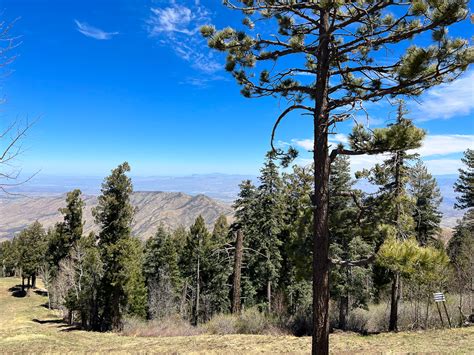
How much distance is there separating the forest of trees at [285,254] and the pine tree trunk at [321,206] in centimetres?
44

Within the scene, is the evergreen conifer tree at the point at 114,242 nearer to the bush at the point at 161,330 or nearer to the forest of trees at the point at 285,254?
the forest of trees at the point at 285,254

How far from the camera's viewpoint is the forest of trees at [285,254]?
8041 millimetres

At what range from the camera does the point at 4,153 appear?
3.90 metres

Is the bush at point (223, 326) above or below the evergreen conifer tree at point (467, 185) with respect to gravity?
below

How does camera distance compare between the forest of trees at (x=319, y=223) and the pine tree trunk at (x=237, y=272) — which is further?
the pine tree trunk at (x=237, y=272)

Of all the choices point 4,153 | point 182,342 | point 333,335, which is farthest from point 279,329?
point 4,153

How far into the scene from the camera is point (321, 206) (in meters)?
5.72

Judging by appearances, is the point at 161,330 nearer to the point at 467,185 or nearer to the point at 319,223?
the point at 319,223

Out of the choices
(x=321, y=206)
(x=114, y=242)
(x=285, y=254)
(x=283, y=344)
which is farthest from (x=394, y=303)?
(x=114, y=242)

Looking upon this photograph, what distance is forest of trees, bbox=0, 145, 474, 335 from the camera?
8041 millimetres

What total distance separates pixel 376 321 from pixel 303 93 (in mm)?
16725

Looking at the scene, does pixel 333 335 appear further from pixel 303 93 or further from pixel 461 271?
pixel 303 93

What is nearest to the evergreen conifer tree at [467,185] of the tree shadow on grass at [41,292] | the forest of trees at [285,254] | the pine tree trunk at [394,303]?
the forest of trees at [285,254]

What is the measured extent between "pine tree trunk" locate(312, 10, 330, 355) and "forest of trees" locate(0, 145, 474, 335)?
0.44 meters
